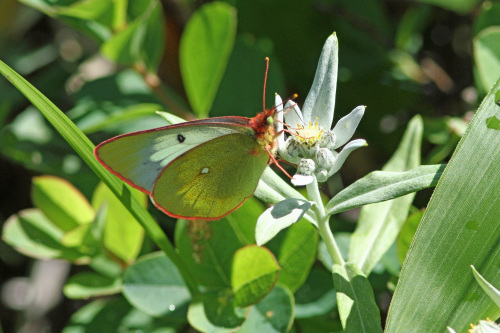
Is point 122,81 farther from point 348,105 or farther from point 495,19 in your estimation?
point 495,19

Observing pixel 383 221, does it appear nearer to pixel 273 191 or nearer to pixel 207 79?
pixel 273 191

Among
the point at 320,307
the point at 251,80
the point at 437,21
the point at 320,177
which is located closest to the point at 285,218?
the point at 320,177

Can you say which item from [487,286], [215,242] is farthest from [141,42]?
[487,286]

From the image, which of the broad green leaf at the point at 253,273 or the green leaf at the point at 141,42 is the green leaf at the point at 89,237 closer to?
the broad green leaf at the point at 253,273

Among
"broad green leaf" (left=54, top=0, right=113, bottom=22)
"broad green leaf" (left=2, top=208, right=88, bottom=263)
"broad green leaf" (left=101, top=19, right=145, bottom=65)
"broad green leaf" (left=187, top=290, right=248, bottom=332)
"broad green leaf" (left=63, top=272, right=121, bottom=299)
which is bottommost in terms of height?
"broad green leaf" (left=63, top=272, right=121, bottom=299)

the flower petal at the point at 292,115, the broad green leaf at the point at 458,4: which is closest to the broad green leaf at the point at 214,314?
the flower petal at the point at 292,115

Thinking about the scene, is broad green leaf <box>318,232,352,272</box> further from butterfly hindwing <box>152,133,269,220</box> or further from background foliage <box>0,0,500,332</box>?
butterfly hindwing <box>152,133,269,220</box>

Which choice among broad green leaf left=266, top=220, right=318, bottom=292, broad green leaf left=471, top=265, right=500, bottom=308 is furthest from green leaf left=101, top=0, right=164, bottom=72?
broad green leaf left=471, top=265, right=500, bottom=308
